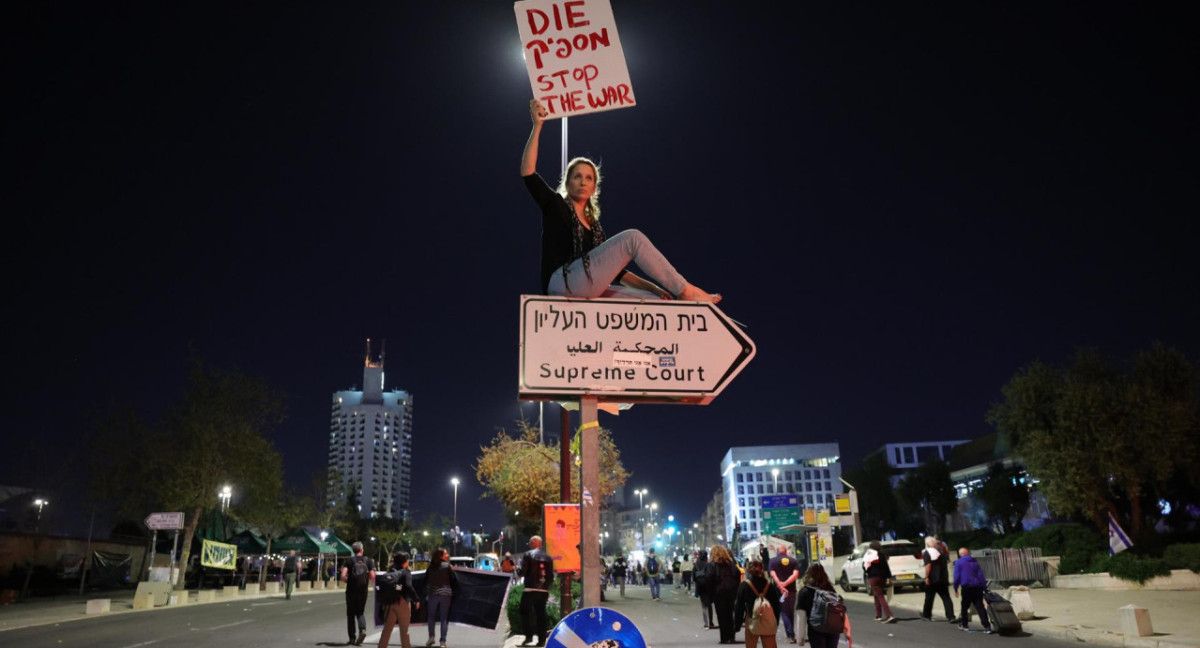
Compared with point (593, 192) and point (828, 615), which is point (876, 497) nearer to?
point (828, 615)

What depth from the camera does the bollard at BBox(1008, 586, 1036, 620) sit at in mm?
14906

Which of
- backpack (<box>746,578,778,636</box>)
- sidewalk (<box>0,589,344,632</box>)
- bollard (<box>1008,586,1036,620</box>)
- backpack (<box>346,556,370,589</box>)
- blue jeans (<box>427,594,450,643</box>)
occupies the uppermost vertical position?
backpack (<box>346,556,370,589</box>)

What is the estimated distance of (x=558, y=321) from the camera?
3.44 m

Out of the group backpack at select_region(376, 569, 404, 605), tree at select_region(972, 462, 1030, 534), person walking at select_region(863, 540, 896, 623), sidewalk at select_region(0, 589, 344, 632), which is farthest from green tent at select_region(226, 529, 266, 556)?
tree at select_region(972, 462, 1030, 534)

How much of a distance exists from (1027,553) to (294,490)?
39.6 meters

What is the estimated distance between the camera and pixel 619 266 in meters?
3.68

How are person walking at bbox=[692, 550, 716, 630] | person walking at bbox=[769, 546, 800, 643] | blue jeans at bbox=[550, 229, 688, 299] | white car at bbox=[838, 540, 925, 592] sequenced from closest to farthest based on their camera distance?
1. blue jeans at bbox=[550, 229, 688, 299]
2. person walking at bbox=[769, 546, 800, 643]
3. person walking at bbox=[692, 550, 716, 630]
4. white car at bbox=[838, 540, 925, 592]

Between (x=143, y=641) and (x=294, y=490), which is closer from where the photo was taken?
(x=143, y=641)

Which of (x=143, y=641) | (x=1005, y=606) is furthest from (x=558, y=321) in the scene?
(x=143, y=641)

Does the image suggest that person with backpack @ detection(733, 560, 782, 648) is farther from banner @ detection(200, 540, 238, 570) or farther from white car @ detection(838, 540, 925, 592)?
banner @ detection(200, 540, 238, 570)

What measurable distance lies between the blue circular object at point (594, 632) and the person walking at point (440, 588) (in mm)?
9895

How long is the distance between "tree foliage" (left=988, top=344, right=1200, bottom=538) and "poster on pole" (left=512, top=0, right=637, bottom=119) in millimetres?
30916

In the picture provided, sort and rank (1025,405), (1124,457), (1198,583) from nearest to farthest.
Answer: (1198,583) → (1124,457) → (1025,405)

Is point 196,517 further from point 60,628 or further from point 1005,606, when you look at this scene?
point 1005,606
